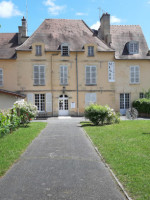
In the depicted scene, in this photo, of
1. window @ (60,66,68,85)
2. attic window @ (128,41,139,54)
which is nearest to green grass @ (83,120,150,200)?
window @ (60,66,68,85)

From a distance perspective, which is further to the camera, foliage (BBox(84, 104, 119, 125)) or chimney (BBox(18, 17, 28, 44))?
chimney (BBox(18, 17, 28, 44))

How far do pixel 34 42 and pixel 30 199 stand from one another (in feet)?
75.8

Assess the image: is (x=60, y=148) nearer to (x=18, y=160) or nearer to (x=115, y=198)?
(x=18, y=160)

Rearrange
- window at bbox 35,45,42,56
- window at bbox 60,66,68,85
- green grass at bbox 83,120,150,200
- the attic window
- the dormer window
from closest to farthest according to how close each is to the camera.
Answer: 1. green grass at bbox 83,120,150,200
2. window at bbox 35,45,42,56
3. the dormer window
4. window at bbox 60,66,68,85
5. the attic window

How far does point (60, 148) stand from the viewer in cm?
901

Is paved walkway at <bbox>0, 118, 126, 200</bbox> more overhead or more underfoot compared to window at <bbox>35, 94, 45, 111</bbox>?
more underfoot

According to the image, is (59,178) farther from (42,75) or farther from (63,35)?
(63,35)

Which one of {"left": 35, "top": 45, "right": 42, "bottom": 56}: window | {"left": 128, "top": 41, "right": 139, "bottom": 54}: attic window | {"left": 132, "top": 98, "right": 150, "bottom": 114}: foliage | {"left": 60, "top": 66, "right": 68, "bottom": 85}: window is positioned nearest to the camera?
{"left": 132, "top": 98, "right": 150, "bottom": 114}: foliage

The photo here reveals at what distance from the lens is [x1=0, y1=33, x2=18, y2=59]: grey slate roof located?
26.4m

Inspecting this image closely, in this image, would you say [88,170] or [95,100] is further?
[95,100]

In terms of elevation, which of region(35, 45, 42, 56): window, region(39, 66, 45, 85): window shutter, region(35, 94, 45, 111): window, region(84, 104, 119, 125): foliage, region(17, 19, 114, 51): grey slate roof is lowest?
region(84, 104, 119, 125): foliage

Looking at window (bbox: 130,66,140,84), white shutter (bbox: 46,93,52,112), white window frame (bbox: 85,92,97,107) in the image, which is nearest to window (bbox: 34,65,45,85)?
white shutter (bbox: 46,93,52,112)

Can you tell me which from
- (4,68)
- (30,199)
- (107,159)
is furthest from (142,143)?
(4,68)

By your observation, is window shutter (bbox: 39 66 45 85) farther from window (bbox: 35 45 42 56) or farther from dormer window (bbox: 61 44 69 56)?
dormer window (bbox: 61 44 69 56)
